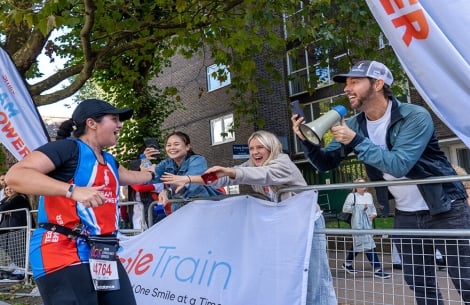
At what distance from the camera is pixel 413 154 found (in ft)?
10.5

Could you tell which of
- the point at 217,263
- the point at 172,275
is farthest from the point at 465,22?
the point at 172,275

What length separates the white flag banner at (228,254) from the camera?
3.97m

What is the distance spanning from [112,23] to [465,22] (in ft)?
25.8

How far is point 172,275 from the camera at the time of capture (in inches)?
187

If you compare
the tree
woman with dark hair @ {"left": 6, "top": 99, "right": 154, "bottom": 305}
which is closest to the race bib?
woman with dark hair @ {"left": 6, "top": 99, "right": 154, "bottom": 305}

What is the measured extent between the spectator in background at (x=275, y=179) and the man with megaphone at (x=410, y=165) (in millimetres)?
496

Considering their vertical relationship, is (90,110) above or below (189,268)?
above

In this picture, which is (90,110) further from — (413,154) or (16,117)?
(16,117)

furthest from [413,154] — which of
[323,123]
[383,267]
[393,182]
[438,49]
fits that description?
[383,267]

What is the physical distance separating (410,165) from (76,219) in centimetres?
217

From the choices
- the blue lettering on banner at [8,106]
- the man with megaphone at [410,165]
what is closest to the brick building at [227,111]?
the blue lettering on banner at [8,106]

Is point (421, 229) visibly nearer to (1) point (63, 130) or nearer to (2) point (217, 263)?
(2) point (217, 263)

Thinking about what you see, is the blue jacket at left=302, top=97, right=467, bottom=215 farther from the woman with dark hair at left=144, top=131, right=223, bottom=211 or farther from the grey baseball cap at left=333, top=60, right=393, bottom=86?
the woman with dark hair at left=144, top=131, right=223, bottom=211

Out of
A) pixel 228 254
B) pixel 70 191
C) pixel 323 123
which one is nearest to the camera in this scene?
pixel 70 191
